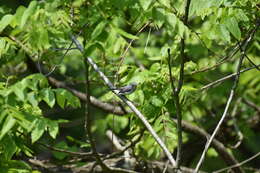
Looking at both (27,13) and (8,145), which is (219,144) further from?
(27,13)

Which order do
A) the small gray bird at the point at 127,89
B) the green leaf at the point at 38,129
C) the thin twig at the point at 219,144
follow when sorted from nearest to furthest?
1. the green leaf at the point at 38,129
2. the small gray bird at the point at 127,89
3. the thin twig at the point at 219,144

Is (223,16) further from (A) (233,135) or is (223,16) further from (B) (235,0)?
(A) (233,135)

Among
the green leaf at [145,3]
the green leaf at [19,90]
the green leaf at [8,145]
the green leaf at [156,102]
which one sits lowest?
the green leaf at [8,145]

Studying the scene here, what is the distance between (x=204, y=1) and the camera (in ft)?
8.17

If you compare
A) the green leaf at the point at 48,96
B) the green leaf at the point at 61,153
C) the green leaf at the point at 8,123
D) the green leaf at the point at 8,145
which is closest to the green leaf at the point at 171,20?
the green leaf at the point at 48,96

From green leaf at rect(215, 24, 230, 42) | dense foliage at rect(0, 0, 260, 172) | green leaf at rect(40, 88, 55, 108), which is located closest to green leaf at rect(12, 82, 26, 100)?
dense foliage at rect(0, 0, 260, 172)

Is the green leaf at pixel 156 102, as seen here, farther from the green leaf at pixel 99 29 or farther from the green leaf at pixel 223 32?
the green leaf at pixel 99 29

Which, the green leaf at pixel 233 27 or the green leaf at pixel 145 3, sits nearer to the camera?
the green leaf at pixel 145 3

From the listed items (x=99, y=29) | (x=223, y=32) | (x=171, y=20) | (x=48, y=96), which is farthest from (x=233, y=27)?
(x=48, y=96)

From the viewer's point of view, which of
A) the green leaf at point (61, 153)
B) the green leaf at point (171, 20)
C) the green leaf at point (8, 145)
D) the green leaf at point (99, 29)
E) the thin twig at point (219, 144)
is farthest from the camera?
the thin twig at point (219, 144)

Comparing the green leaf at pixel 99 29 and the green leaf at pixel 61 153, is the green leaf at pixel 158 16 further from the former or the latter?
the green leaf at pixel 61 153

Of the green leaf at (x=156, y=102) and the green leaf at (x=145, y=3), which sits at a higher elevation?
the green leaf at (x=145, y=3)

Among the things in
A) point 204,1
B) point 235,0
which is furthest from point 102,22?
point 235,0

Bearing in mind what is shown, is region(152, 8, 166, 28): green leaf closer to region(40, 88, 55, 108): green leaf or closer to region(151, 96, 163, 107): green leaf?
region(40, 88, 55, 108): green leaf
